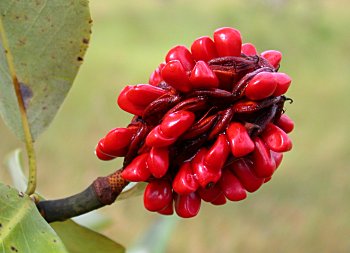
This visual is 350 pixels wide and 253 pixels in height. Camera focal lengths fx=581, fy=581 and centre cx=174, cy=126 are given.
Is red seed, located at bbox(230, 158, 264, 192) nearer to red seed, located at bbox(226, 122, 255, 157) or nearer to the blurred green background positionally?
red seed, located at bbox(226, 122, 255, 157)

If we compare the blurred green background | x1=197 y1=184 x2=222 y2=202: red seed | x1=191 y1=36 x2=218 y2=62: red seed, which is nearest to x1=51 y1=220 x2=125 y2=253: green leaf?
x1=197 y1=184 x2=222 y2=202: red seed

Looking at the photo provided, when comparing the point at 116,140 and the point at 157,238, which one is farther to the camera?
the point at 157,238

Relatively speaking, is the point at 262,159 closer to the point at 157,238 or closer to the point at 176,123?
the point at 176,123

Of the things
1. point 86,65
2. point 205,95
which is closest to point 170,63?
point 205,95

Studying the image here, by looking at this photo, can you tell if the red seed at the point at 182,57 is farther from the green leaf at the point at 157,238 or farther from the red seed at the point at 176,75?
the green leaf at the point at 157,238

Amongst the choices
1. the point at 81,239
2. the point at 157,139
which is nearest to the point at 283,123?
the point at 157,139
